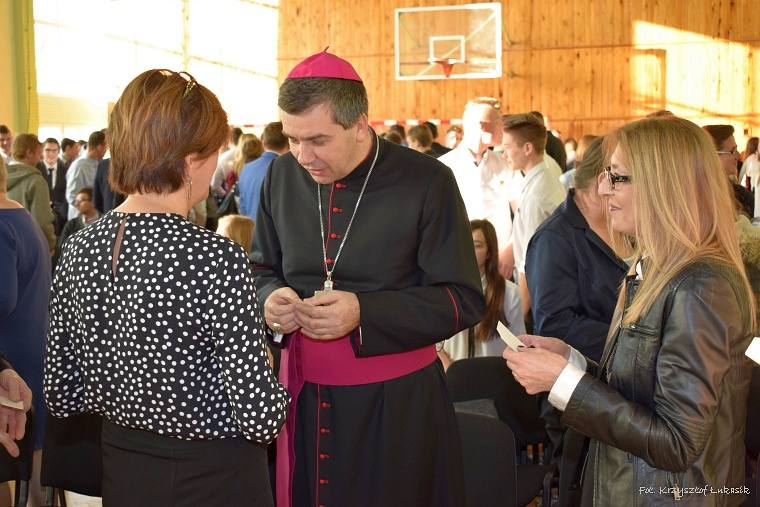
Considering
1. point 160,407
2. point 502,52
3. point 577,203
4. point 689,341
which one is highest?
point 502,52

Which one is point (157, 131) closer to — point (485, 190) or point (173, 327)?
point (173, 327)

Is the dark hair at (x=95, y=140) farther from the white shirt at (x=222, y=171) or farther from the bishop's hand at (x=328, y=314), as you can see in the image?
the bishop's hand at (x=328, y=314)

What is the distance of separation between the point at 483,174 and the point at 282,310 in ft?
11.8

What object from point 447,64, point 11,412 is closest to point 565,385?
point 11,412

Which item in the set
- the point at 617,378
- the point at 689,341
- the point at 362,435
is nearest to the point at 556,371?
the point at 617,378

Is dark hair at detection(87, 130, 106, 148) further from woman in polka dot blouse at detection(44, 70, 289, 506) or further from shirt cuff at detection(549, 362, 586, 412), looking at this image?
shirt cuff at detection(549, 362, 586, 412)

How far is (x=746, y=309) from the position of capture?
184cm

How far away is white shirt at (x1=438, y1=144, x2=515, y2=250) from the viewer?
18.7 feet

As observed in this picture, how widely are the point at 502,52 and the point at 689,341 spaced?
1467 cm

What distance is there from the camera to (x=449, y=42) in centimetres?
1591

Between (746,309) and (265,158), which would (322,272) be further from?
(265,158)

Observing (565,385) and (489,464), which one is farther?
(489,464)

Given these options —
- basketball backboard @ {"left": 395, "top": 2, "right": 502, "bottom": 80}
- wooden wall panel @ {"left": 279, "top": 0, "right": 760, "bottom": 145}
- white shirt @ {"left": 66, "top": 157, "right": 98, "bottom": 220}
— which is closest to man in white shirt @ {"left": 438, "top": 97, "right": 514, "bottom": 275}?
white shirt @ {"left": 66, "top": 157, "right": 98, "bottom": 220}

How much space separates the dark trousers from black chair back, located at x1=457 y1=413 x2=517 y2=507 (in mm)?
989
